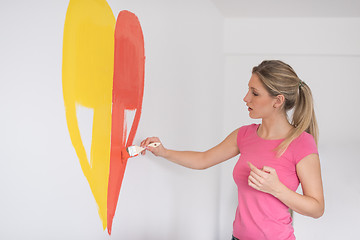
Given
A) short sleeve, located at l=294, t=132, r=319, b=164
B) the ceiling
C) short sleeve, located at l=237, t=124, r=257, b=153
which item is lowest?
short sleeve, located at l=294, t=132, r=319, b=164

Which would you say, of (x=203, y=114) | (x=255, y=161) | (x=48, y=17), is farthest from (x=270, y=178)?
(x=203, y=114)

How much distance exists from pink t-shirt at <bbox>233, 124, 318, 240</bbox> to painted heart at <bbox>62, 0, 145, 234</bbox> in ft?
1.72

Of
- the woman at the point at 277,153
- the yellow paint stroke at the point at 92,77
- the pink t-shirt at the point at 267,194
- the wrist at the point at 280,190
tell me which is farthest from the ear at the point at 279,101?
the yellow paint stroke at the point at 92,77

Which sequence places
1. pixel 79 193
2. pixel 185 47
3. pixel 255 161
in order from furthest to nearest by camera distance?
pixel 185 47 < pixel 255 161 < pixel 79 193

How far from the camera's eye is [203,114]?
2939 millimetres

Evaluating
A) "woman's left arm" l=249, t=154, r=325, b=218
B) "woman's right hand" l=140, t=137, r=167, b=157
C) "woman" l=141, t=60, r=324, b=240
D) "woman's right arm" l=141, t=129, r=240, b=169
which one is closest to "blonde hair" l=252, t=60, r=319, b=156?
"woman" l=141, t=60, r=324, b=240

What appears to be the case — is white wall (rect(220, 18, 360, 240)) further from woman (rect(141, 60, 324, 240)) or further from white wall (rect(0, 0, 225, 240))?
woman (rect(141, 60, 324, 240))

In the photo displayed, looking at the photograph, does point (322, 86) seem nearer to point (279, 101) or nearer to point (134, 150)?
point (279, 101)

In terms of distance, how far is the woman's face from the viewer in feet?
5.98

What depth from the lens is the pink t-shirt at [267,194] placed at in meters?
1.76

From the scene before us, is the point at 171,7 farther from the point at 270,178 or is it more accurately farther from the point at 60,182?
the point at 60,182

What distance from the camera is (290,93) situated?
1824 millimetres

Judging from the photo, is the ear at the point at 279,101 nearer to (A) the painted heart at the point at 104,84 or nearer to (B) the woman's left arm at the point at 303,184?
(B) the woman's left arm at the point at 303,184

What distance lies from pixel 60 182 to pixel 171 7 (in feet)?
3.98
